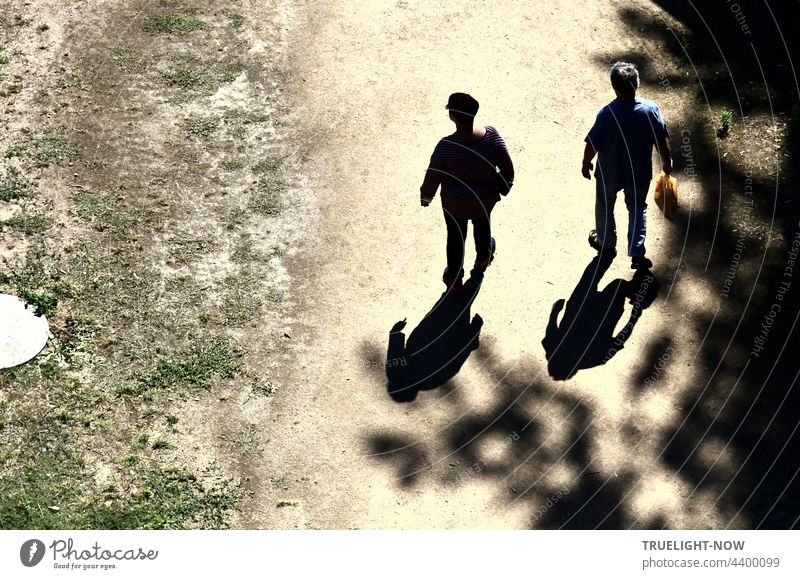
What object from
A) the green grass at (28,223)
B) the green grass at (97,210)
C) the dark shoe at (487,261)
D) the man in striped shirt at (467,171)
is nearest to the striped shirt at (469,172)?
the man in striped shirt at (467,171)

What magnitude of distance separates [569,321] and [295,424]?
2813 millimetres

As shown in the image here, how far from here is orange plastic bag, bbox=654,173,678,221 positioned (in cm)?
1113

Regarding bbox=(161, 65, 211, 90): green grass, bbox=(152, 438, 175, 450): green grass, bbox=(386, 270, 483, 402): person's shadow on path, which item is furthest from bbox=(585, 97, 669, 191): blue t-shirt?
bbox=(161, 65, 211, 90): green grass

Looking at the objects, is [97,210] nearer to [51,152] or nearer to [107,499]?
[51,152]

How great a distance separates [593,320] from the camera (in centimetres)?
1105

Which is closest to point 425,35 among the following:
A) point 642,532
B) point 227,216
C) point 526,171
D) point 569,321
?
point 526,171

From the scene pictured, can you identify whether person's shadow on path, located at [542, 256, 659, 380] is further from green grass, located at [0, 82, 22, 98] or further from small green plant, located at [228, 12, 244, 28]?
green grass, located at [0, 82, 22, 98]

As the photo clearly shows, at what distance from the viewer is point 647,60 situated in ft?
45.3

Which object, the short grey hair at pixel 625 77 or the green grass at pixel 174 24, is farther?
the green grass at pixel 174 24

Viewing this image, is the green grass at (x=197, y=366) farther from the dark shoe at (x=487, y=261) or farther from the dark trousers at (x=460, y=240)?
the dark shoe at (x=487, y=261)

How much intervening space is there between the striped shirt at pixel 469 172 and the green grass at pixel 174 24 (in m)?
4.96

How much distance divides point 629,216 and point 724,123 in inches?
91.3

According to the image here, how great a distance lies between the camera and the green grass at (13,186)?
1192 cm
